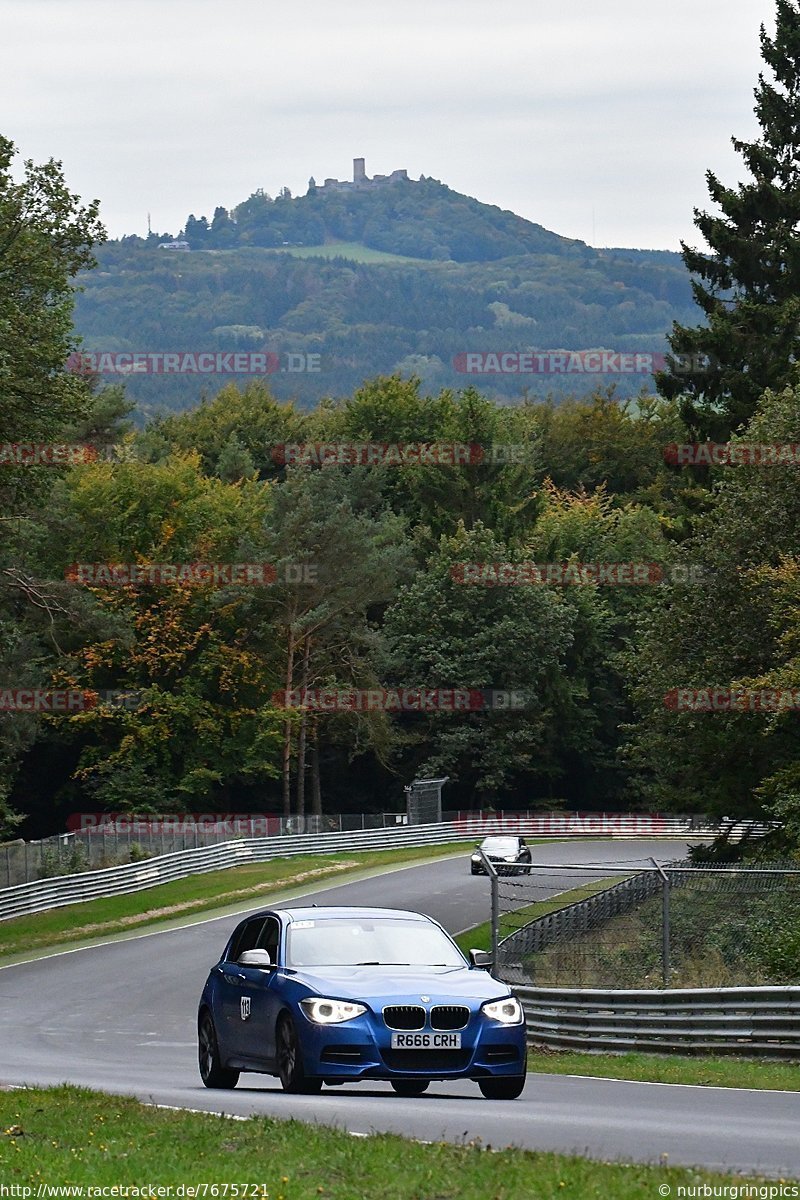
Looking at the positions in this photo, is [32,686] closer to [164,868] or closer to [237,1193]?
[164,868]

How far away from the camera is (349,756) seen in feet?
277

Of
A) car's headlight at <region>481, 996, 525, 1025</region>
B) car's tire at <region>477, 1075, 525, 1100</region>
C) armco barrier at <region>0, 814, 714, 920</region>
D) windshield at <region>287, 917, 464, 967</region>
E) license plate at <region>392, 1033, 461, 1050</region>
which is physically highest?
windshield at <region>287, 917, 464, 967</region>

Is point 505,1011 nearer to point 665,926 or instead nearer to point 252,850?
point 665,926

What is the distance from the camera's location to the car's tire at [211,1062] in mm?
15062

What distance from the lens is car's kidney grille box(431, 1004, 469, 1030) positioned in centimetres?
1302

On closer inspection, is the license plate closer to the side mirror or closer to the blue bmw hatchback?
the blue bmw hatchback

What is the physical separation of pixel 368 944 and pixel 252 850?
49.3 metres

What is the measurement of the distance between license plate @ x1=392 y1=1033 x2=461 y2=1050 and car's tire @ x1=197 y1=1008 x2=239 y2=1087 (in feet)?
8.40

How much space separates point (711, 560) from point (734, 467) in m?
4.17

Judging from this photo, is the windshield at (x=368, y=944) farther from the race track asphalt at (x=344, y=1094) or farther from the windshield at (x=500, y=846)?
the windshield at (x=500, y=846)

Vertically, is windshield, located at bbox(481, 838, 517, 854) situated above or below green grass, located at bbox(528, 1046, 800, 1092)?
below

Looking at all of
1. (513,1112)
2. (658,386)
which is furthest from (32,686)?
(513,1112)

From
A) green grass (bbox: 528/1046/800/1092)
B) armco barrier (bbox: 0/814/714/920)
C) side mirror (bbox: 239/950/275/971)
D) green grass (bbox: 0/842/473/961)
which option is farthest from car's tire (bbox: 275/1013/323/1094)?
armco barrier (bbox: 0/814/714/920)

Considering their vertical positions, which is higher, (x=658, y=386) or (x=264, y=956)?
(x=658, y=386)
